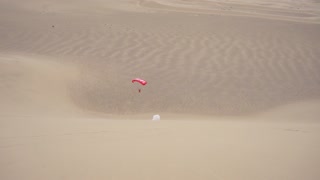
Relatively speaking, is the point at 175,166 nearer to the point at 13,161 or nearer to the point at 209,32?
the point at 13,161

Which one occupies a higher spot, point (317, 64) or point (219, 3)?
point (219, 3)

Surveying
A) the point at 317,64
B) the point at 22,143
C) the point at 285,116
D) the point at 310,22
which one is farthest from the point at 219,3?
the point at 22,143

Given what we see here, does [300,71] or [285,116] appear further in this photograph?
[300,71]

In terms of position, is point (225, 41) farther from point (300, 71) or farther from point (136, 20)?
point (136, 20)

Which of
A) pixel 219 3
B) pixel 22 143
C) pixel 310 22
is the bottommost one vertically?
pixel 22 143

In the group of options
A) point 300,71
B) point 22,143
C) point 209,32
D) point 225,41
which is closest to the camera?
point 22,143

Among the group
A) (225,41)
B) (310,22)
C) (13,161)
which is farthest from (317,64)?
(13,161)

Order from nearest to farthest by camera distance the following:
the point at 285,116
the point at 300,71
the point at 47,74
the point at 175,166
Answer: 1. the point at 175,166
2. the point at 285,116
3. the point at 47,74
4. the point at 300,71
